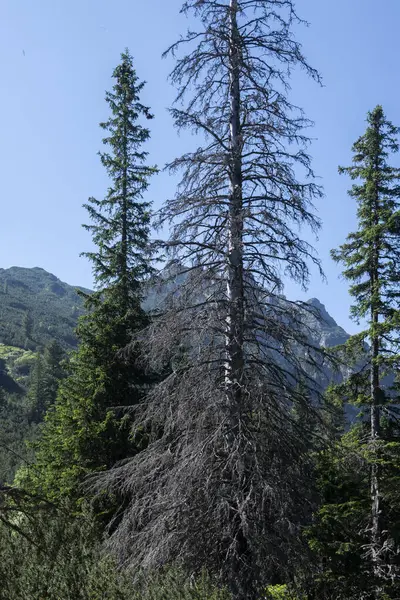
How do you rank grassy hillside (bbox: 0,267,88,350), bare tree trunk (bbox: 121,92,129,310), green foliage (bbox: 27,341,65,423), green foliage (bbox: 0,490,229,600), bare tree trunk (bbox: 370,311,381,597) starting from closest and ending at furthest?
green foliage (bbox: 0,490,229,600) < bare tree trunk (bbox: 370,311,381,597) < bare tree trunk (bbox: 121,92,129,310) < green foliage (bbox: 27,341,65,423) < grassy hillside (bbox: 0,267,88,350)

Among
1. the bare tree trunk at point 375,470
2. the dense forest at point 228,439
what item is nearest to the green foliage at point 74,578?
the dense forest at point 228,439

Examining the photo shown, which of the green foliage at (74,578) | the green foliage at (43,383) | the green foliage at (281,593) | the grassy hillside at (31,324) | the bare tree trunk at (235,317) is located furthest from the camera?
the grassy hillside at (31,324)

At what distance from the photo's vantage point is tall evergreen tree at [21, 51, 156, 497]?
45.2ft

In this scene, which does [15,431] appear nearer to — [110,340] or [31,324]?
[110,340]

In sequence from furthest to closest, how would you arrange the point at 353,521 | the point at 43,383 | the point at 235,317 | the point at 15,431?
the point at 43,383
the point at 15,431
the point at 353,521
the point at 235,317

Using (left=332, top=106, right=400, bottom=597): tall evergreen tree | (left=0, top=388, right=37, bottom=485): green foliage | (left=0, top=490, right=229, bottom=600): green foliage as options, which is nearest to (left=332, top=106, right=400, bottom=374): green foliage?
(left=332, top=106, right=400, bottom=597): tall evergreen tree

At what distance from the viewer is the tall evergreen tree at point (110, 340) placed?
45.2 ft

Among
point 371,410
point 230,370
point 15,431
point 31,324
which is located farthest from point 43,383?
point 31,324

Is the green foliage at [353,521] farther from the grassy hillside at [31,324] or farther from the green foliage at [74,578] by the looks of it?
the grassy hillside at [31,324]

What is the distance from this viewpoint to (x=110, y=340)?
14844 mm

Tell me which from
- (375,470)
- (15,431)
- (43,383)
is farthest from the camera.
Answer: (43,383)

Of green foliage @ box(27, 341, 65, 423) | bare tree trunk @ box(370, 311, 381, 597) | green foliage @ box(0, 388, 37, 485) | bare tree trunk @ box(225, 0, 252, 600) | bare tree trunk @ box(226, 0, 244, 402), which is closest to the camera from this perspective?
bare tree trunk @ box(225, 0, 252, 600)

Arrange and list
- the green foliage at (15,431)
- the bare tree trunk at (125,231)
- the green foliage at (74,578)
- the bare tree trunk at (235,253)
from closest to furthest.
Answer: the green foliage at (74,578)
the bare tree trunk at (235,253)
the bare tree trunk at (125,231)
the green foliage at (15,431)

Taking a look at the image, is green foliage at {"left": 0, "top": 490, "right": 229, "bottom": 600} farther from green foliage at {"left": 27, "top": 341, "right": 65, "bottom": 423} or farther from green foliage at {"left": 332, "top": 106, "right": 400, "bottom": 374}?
green foliage at {"left": 27, "top": 341, "right": 65, "bottom": 423}
